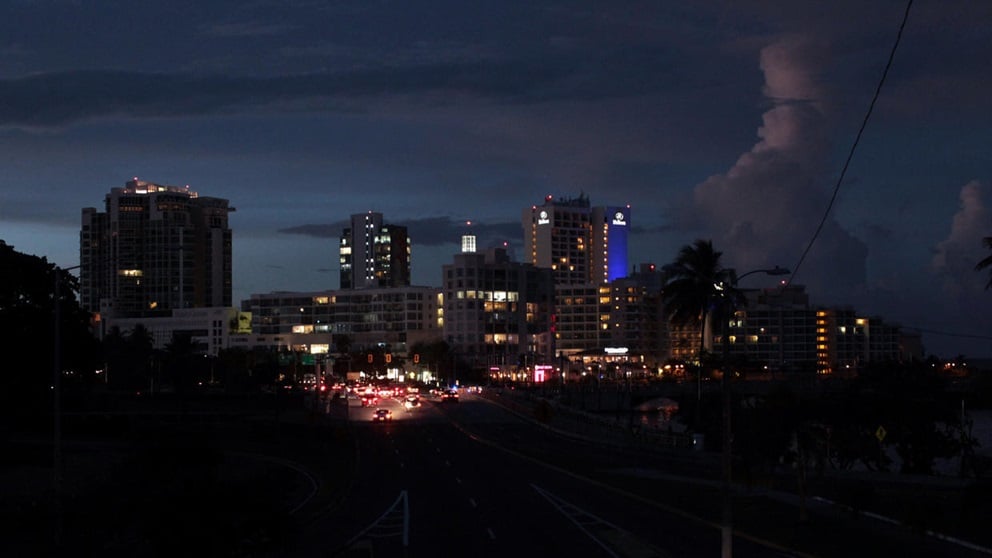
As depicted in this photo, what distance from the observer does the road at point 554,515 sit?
122ft

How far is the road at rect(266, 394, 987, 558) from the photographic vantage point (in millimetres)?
37312

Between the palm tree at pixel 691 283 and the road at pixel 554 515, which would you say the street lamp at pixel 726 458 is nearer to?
the road at pixel 554 515

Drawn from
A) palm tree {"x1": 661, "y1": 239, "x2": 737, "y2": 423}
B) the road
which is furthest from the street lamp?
palm tree {"x1": 661, "y1": 239, "x2": 737, "y2": 423}

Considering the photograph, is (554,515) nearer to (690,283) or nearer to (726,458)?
(726,458)

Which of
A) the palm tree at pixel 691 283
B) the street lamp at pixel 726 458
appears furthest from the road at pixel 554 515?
the palm tree at pixel 691 283

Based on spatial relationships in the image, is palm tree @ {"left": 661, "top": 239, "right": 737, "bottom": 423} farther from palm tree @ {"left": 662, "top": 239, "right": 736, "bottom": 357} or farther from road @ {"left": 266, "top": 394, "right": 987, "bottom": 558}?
road @ {"left": 266, "top": 394, "right": 987, "bottom": 558}

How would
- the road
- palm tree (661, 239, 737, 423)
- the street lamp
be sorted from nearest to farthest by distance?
the street lamp < the road < palm tree (661, 239, 737, 423)

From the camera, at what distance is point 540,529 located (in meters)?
42.5

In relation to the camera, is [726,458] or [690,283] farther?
[690,283]

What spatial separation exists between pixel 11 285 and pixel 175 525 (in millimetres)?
49852

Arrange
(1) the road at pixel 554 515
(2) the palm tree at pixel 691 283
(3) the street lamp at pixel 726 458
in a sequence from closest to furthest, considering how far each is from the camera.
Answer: (3) the street lamp at pixel 726 458 → (1) the road at pixel 554 515 → (2) the palm tree at pixel 691 283

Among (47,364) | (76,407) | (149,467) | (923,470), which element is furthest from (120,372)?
(149,467)

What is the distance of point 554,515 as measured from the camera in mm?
46750

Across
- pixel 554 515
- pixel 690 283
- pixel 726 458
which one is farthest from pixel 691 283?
pixel 726 458
